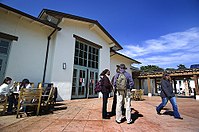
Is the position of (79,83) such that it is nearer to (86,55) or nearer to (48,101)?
(86,55)

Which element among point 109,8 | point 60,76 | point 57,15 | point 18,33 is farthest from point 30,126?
point 109,8

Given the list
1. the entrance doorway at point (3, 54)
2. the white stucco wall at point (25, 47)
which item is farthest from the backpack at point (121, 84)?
the entrance doorway at point (3, 54)

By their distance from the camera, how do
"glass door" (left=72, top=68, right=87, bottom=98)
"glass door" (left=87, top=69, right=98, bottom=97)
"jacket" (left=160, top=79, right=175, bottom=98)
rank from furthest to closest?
"glass door" (left=87, top=69, right=98, bottom=97)
"glass door" (left=72, top=68, right=87, bottom=98)
"jacket" (left=160, top=79, right=175, bottom=98)

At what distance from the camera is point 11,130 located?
257 cm

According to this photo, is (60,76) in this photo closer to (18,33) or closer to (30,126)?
(18,33)

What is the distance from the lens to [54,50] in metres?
7.39

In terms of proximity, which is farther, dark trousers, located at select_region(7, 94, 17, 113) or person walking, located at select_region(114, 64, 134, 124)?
dark trousers, located at select_region(7, 94, 17, 113)

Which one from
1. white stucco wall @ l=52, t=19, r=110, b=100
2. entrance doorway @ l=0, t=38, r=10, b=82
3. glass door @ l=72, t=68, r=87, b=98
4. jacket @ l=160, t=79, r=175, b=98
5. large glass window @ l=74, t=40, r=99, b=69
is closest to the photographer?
jacket @ l=160, t=79, r=175, b=98

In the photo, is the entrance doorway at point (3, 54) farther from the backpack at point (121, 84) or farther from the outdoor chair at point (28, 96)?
the backpack at point (121, 84)

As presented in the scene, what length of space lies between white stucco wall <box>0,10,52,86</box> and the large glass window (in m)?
2.27

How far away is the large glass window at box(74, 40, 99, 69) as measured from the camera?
28.8 feet

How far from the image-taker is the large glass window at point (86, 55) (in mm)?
8773

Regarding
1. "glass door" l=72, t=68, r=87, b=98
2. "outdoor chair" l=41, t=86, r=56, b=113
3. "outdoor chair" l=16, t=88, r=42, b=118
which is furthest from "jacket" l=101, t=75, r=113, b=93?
"glass door" l=72, t=68, r=87, b=98

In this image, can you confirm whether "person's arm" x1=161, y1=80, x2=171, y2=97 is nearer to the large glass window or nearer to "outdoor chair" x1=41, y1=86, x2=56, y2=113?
"outdoor chair" x1=41, y1=86, x2=56, y2=113
